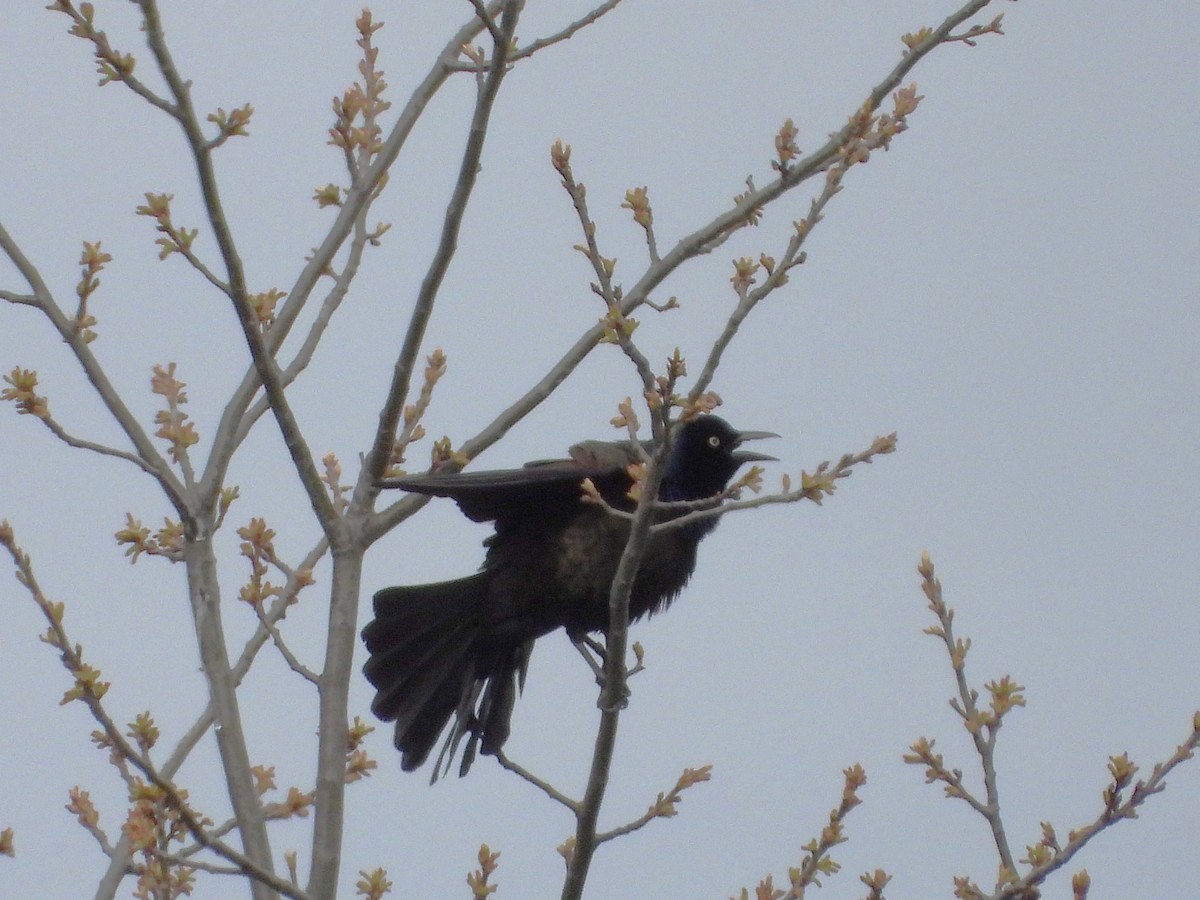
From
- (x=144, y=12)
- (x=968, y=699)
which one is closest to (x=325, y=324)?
(x=144, y=12)

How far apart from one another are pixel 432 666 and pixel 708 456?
4.19 feet

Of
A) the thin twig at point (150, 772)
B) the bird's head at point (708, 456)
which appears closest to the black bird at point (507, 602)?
the bird's head at point (708, 456)

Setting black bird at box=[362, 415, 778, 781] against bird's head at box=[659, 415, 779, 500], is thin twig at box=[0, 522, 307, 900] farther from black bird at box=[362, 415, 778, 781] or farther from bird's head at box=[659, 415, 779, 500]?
bird's head at box=[659, 415, 779, 500]

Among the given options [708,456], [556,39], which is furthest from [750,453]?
[556,39]

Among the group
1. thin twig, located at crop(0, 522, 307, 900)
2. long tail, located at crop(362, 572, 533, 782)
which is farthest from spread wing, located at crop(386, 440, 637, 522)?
thin twig, located at crop(0, 522, 307, 900)

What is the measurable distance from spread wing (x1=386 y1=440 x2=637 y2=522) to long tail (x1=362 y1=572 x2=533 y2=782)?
0.31 meters

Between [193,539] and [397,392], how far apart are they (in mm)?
554

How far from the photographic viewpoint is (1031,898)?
3.06 m

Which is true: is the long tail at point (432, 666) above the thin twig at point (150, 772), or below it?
above

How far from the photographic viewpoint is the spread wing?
463cm

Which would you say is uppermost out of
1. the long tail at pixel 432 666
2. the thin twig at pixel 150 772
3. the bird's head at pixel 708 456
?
the bird's head at pixel 708 456

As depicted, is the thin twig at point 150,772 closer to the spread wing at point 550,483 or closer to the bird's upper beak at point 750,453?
the spread wing at point 550,483

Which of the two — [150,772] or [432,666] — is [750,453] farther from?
[150,772]

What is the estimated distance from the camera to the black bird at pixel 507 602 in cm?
489
